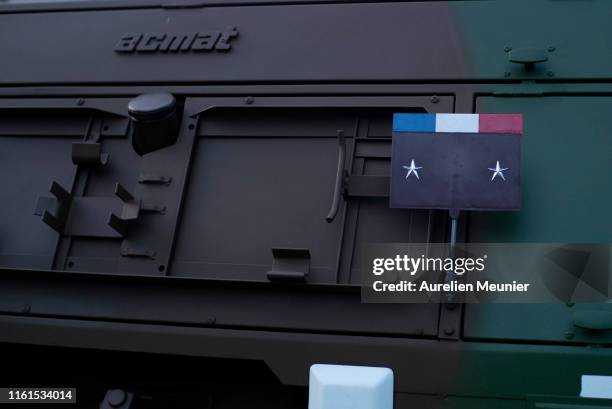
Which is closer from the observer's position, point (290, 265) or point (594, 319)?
point (594, 319)

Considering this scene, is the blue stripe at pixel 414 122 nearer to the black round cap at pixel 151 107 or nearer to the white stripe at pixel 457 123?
the white stripe at pixel 457 123

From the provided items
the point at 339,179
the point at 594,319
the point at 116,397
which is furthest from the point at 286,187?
the point at 594,319

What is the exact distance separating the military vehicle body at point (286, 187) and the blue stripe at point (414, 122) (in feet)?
0.49

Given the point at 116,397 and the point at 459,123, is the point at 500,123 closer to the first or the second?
the point at 459,123

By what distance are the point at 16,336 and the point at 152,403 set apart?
520 mm

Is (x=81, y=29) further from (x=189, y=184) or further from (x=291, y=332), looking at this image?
(x=291, y=332)

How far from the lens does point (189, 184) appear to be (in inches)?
124

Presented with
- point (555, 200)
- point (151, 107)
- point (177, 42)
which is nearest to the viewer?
point (555, 200)

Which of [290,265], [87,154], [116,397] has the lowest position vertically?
[116,397]

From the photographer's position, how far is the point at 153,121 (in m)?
3.15

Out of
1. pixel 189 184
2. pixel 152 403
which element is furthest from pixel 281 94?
pixel 152 403

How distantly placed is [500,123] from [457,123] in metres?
0.14

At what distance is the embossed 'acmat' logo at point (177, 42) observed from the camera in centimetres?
339

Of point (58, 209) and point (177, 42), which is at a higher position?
point (177, 42)
